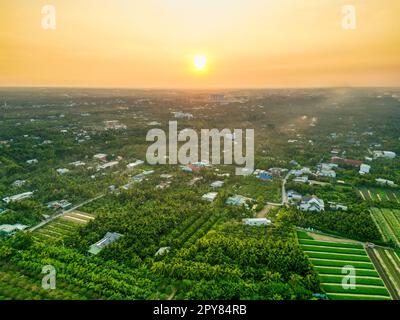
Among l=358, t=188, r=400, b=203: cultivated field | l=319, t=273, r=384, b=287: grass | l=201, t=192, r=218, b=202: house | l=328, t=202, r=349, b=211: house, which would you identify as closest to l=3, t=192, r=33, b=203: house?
l=201, t=192, r=218, b=202: house

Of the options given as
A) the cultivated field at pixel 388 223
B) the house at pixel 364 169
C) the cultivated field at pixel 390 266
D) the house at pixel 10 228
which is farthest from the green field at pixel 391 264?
the house at pixel 10 228

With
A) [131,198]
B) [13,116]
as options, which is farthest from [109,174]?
[13,116]

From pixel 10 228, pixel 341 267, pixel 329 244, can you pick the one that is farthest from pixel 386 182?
pixel 10 228

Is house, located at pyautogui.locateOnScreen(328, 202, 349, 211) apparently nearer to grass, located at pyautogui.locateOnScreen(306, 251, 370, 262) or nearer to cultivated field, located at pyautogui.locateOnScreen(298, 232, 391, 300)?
cultivated field, located at pyautogui.locateOnScreen(298, 232, 391, 300)

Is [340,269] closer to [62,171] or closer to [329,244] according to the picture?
[329,244]

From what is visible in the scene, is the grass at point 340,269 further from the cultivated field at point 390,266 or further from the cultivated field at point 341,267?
the cultivated field at point 390,266
